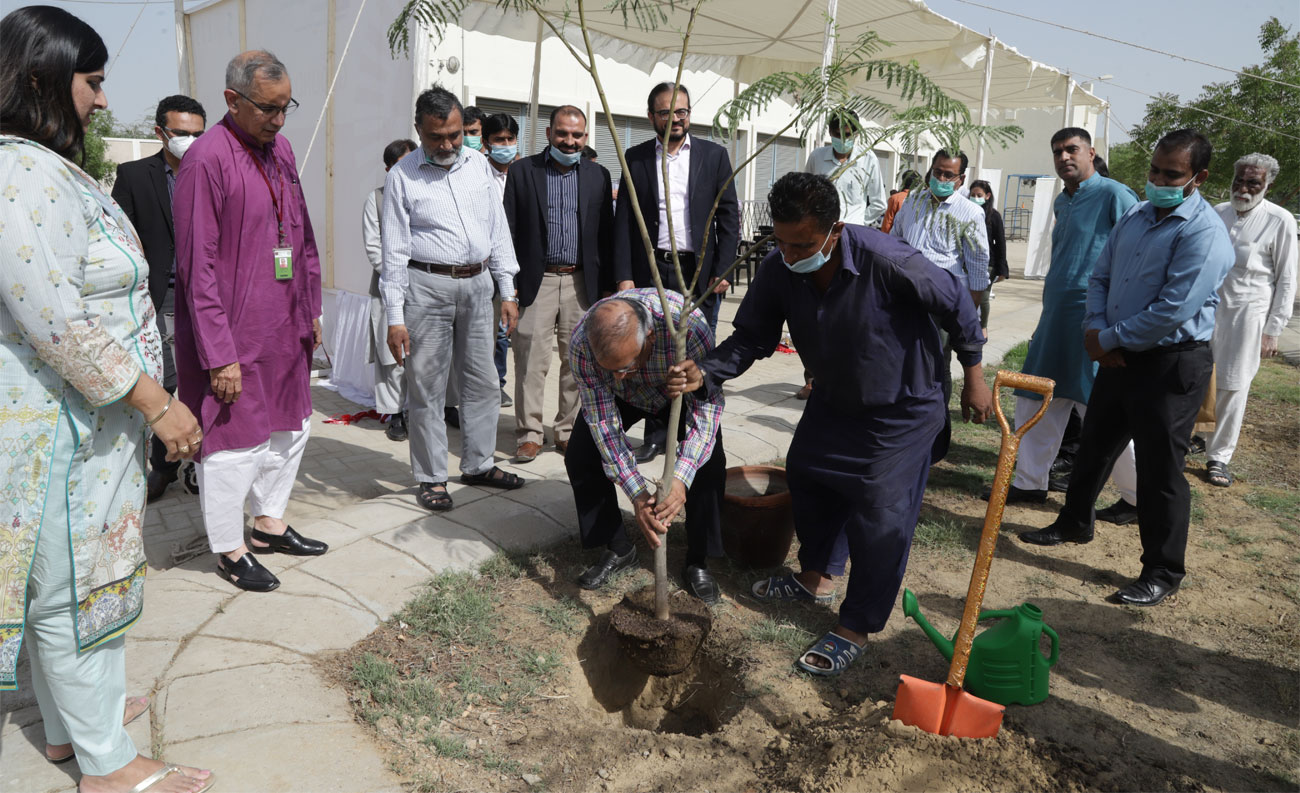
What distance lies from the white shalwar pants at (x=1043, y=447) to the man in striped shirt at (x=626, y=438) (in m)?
2.12

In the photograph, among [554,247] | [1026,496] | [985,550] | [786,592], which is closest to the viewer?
[985,550]

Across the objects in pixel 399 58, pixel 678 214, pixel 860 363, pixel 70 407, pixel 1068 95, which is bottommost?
pixel 70 407

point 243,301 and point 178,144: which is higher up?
point 178,144

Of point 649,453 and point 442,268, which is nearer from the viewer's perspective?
point 442,268

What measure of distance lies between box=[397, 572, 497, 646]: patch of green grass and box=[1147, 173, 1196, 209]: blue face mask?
3.36 metres

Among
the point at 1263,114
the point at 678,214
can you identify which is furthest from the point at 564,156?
the point at 1263,114

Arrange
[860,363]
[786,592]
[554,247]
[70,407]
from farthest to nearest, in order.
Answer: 1. [554,247]
2. [786,592]
3. [860,363]
4. [70,407]

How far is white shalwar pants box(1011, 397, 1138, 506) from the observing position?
4.59 m

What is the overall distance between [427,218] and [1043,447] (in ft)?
11.8

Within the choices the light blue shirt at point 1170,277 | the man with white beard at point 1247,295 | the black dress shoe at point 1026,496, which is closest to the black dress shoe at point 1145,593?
the light blue shirt at point 1170,277

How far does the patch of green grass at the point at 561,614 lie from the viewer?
11.2ft

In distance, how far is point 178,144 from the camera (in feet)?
14.5

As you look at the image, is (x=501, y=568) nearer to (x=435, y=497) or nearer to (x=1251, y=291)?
(x=435, y=497)

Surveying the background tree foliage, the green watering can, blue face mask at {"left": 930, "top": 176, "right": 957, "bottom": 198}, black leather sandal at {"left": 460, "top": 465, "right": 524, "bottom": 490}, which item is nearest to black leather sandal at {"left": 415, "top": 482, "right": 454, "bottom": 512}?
black leather sandal at {"left": 460, "top": 465, "right": 524, "bottom": 490}
